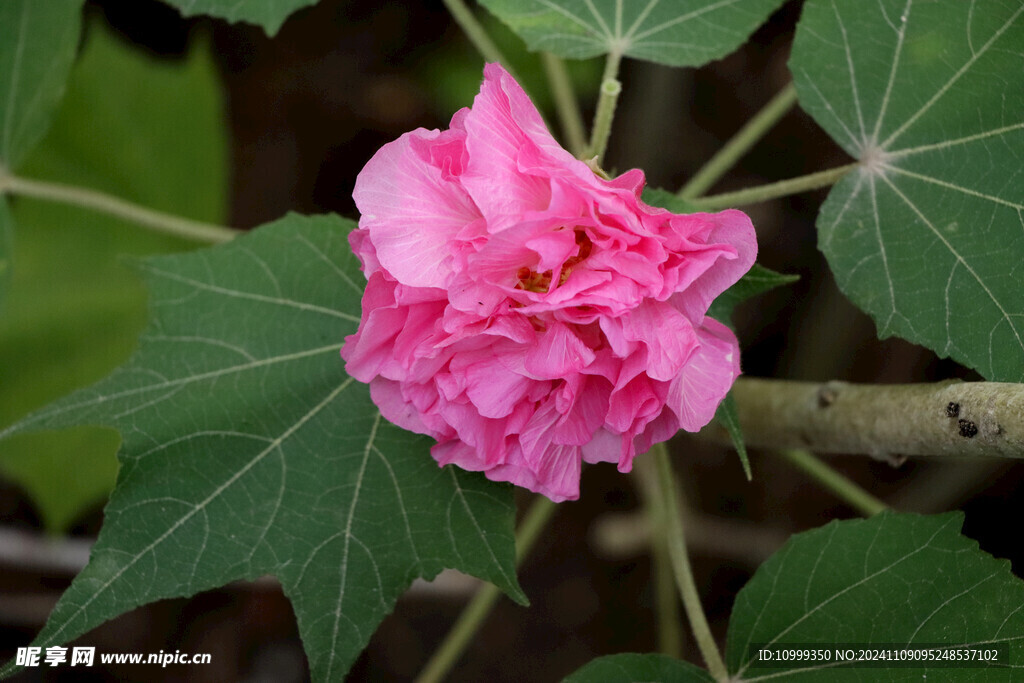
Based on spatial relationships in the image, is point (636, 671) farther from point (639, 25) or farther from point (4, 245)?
point (4, 245)

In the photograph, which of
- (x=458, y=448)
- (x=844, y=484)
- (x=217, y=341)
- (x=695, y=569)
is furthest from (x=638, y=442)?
(x=695, y=569)

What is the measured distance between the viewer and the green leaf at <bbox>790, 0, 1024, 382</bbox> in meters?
0.99

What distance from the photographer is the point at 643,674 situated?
1058 mm

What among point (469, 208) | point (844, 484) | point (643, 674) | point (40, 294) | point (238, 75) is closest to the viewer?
point (469, 208)

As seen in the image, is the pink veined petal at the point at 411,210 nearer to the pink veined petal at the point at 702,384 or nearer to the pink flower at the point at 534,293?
the pink flower at the point at 534,293

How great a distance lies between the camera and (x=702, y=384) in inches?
32.5

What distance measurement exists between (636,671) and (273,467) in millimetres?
549

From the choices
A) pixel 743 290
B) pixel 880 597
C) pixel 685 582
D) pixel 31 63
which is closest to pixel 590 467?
pixel 685 582

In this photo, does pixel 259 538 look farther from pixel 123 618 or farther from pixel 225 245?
pixel 123 618

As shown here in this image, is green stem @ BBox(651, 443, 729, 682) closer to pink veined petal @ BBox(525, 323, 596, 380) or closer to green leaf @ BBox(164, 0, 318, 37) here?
pink veined petal @ BBox(525, 323, 596, 380)

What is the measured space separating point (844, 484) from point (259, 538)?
98 cm

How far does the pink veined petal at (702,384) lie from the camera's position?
0.82m

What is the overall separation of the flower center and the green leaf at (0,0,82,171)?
952 millimetres

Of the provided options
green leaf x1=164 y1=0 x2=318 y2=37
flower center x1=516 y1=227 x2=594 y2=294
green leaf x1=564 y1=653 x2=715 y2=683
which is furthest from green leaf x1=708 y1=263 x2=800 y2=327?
green leaf x1=164 y1=0 x2=318 y2=37
